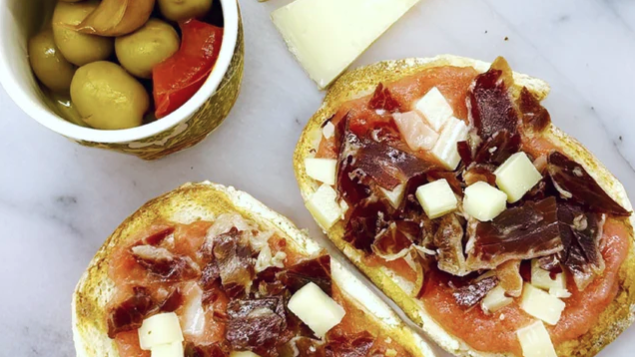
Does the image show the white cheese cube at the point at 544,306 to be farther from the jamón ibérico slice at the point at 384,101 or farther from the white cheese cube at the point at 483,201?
the jamón ibérico slice at the point at 384,101

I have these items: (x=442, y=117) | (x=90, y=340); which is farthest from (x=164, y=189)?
(x=442, y=117)

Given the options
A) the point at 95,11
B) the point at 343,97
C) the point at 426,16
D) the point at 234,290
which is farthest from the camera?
the point at 426,16

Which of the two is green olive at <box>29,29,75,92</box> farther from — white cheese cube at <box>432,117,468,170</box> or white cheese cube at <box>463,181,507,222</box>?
white cheese cube at <box>463,181,507,222</box>

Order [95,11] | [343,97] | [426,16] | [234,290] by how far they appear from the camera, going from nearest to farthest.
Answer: [95,11] < [234,290] < [343,97] < [426,16]

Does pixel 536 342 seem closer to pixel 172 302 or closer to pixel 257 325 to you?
pixel 257 325

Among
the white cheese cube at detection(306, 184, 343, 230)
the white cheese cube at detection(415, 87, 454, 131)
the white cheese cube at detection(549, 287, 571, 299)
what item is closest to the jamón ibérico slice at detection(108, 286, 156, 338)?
the white cheese cube at detection(306, 184, 343, 230)

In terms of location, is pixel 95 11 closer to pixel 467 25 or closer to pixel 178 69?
pixel 178 69

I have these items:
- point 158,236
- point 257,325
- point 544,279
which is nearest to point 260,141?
point 158,236
